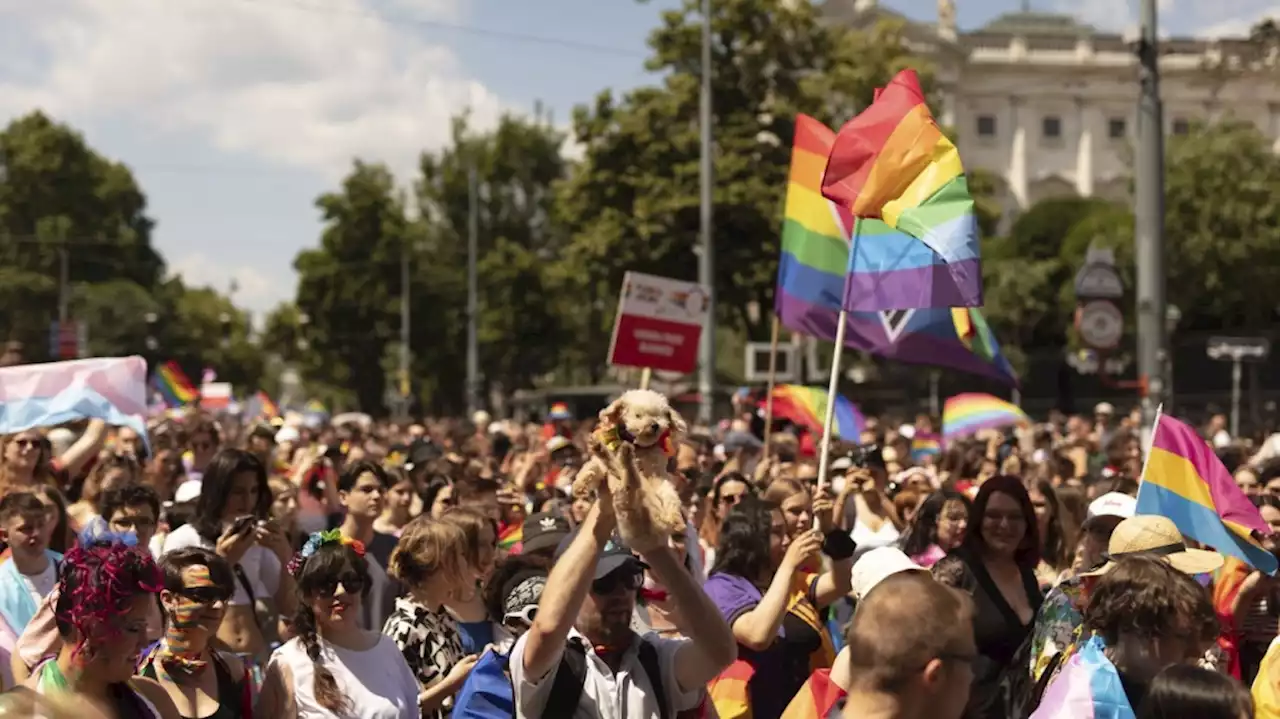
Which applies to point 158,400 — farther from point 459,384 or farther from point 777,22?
point 459,384

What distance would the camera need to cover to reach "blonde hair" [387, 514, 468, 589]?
19.6 feet

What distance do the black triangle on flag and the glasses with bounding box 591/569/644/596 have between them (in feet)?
23.3

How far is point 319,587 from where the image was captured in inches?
207

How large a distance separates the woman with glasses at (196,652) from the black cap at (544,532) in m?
1.49

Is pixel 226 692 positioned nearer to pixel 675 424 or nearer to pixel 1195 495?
pixel 675 424

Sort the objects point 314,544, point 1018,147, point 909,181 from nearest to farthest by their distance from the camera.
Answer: point 314,544 → point 909,181 → point 1018,147

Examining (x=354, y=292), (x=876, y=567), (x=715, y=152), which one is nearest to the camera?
(x=876, y=567)

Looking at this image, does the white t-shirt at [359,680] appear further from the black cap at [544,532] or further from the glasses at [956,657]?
the glasses at [956,657]

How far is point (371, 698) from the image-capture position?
205 inches

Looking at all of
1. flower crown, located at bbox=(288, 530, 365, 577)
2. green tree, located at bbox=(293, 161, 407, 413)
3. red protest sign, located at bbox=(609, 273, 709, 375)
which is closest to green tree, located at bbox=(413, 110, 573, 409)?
green tree, located at bbox=(293, 161, 407, 413)

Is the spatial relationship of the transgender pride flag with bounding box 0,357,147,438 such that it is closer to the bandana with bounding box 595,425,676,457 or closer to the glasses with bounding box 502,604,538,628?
the glasses with bounding box 502,604,538,628

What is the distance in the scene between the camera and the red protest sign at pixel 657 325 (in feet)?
44.1

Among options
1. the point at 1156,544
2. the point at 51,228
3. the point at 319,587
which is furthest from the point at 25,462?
the point at 51,228

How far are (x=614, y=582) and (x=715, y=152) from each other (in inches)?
1255
